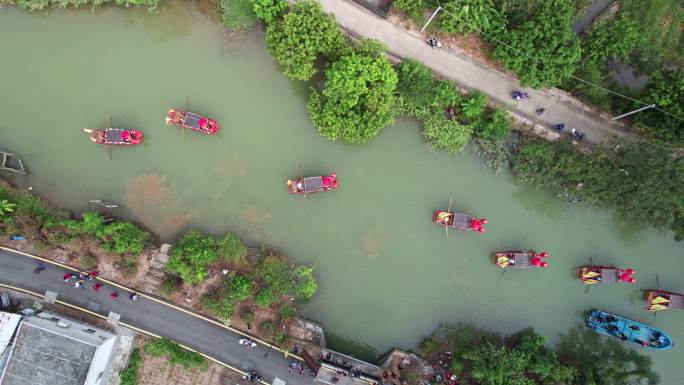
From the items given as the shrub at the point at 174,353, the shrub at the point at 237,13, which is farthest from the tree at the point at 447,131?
the shrub at the point at 174,353

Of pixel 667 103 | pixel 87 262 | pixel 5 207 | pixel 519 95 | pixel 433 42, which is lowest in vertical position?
pixel 87 262

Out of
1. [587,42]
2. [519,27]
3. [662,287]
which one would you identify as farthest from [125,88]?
[662,287]

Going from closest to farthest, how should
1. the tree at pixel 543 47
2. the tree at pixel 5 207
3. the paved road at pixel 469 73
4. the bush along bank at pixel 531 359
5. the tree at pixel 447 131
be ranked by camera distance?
the tree at pixel 543 47 < the tree at pixel 5 207 < the bush along bank at pixel 531 359 < the paved road at pixel 469 73 < the tree at pixel 447 131

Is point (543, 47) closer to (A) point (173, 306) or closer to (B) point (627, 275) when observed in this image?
(B) point (627, 275)

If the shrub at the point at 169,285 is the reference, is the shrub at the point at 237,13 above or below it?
above

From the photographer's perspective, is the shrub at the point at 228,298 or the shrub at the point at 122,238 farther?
the shrub at the point at 228,298

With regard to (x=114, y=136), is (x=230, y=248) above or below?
below

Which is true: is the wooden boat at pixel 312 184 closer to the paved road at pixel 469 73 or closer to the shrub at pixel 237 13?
the paved road at pixel 469 73

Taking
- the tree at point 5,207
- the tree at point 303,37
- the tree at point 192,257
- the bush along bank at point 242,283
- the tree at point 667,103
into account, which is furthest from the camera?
the bush along bank at point 242,283

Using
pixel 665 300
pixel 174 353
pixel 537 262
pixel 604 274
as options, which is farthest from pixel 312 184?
pixel 665 300
